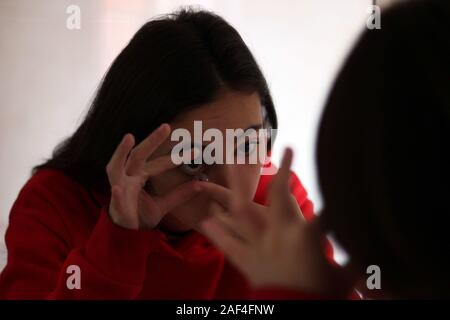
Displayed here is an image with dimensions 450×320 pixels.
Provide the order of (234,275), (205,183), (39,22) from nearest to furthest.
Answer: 1. (205,183)
2. (234,275)
3. (39,22)

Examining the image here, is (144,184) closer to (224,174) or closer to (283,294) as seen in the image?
(224,174)

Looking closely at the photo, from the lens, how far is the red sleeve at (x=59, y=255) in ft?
1.97

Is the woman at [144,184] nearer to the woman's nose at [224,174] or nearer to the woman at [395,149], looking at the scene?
the woman's nose at [224,174]

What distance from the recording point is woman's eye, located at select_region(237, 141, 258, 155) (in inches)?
26.0

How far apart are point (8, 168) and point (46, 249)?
0.76 metres

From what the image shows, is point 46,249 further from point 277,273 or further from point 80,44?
point 80,44

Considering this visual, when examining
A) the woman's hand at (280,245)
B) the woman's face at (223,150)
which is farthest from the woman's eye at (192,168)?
the woman's hand at (280,245)

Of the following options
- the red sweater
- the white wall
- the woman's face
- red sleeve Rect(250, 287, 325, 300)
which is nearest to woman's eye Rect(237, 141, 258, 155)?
the woman's face

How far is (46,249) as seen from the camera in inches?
27.4

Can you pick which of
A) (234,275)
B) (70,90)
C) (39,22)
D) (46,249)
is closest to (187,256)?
(234,275)

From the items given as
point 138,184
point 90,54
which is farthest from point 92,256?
point 90,54

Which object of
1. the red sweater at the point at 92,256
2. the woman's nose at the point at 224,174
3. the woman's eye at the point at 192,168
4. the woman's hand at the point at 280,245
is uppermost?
the woman's eye at the point at 192,168

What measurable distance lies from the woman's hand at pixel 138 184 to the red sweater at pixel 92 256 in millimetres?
21

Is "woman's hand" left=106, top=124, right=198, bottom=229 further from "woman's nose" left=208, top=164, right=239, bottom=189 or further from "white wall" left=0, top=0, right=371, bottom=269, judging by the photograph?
"white wall" left=0, top=0, right=371, bottom=269
